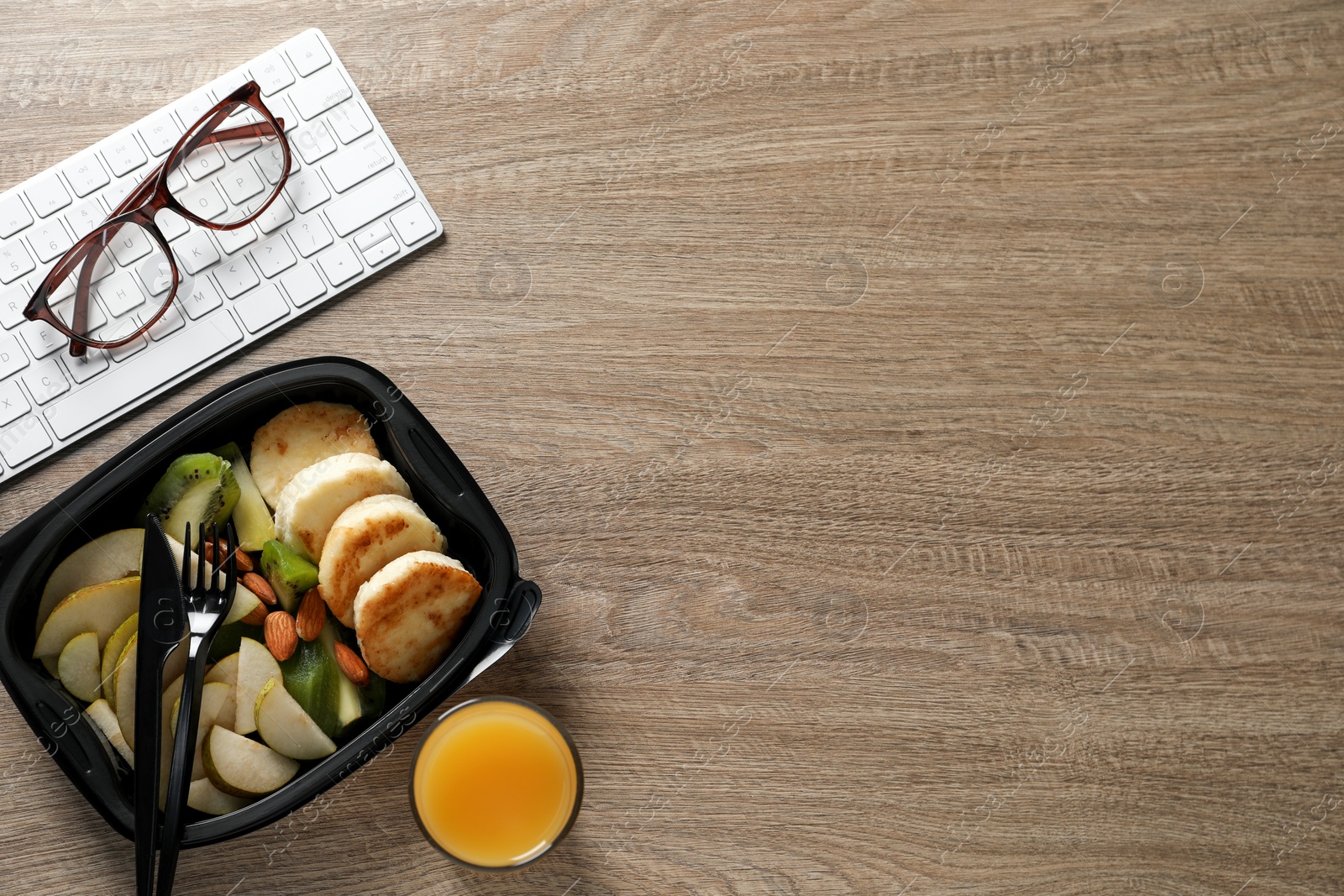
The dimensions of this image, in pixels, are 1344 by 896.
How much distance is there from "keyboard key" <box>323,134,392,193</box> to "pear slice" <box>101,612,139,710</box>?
1.64 feet

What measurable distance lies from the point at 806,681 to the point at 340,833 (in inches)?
20.9

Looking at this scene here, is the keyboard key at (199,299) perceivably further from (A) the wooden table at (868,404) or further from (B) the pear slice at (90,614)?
(B) the pear slice at (90,614)

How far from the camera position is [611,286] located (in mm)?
991

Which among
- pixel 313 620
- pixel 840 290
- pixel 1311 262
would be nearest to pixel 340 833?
pixel 313 620

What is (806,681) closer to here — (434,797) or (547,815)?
(547,815)

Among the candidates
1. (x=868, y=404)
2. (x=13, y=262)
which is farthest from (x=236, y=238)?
(x=868, y=404)

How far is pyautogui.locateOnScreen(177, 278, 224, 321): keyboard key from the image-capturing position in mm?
942

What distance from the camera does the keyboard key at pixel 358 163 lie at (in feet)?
3.18

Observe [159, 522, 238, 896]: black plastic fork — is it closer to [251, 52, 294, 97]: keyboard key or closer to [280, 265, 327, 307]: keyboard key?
[280, 265, 327, 307]: keyboard key

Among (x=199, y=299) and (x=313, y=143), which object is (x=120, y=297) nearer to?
(x=199, y=299)

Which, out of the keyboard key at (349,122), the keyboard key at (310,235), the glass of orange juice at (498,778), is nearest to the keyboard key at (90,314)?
Answer: the keyboard key at (310,235)

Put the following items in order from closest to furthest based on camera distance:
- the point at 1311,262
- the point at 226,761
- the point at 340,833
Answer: the point at 226,761 < the point at 340,833 < the point at 1311,262

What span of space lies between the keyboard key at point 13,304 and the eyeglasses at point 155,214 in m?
0.04

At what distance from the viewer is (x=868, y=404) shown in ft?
3.27
